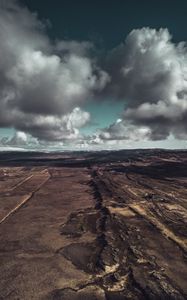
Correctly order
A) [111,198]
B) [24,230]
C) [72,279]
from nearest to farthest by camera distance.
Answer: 1. [72,279]
2. [24,230]
3. [111,198]

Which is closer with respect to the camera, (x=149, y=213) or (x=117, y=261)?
(x=117, y=261)

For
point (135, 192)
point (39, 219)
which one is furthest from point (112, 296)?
point (135, 192)

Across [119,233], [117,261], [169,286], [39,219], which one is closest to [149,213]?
[119,233]

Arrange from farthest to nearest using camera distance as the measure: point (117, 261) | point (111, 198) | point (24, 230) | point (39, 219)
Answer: point (111, 198)
point (39, 219)
point (24, 230)
point (117, 261)

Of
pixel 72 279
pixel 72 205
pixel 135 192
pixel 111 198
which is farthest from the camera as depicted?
pixel 135 192

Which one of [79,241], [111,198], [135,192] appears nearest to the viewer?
[79,241]

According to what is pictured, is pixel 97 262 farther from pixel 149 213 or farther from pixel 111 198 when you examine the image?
pixel 111 198

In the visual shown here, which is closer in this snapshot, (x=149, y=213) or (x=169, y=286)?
(x=169, y=286)

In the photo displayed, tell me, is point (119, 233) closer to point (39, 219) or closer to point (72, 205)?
point (39, 219)

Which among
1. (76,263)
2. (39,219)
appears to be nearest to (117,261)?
(76,263)
